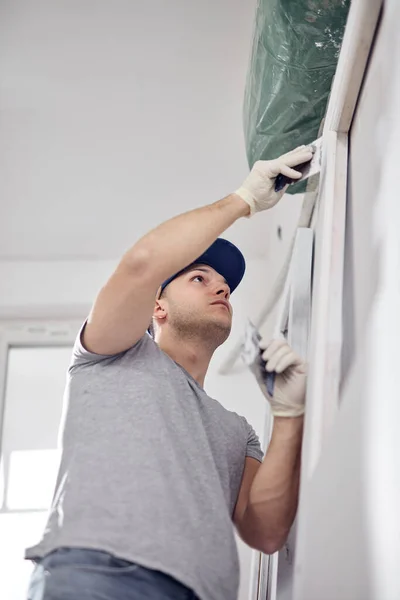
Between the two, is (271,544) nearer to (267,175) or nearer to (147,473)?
(147,473)

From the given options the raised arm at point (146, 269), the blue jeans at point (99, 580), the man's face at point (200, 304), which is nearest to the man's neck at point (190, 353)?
the man's face at point (200, 304)

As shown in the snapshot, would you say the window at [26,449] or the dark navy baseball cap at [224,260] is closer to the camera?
the dark navy baseball cap at [224,260]

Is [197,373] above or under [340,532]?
under

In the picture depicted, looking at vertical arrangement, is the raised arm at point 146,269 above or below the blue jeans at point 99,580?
above

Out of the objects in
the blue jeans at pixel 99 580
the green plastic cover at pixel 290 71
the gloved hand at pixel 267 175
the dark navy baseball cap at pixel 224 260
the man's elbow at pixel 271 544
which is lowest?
the man's elbow at pixel 271 544

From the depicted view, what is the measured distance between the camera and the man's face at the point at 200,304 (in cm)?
155

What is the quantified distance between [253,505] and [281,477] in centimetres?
9

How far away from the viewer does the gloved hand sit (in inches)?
53.5

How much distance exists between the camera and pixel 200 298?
159cm

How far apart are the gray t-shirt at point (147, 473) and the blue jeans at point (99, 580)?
0.02 m

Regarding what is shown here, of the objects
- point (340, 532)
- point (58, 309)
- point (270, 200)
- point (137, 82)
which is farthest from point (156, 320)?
point (58, 309)

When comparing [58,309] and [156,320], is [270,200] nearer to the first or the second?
[156,320]

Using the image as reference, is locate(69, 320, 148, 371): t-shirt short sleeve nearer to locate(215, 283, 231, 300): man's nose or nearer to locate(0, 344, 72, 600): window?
locate(215, 283, 231, 300): man's nose

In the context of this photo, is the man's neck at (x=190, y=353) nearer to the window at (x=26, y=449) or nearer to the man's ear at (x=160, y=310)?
the man's ear at (x=160, y=310)
